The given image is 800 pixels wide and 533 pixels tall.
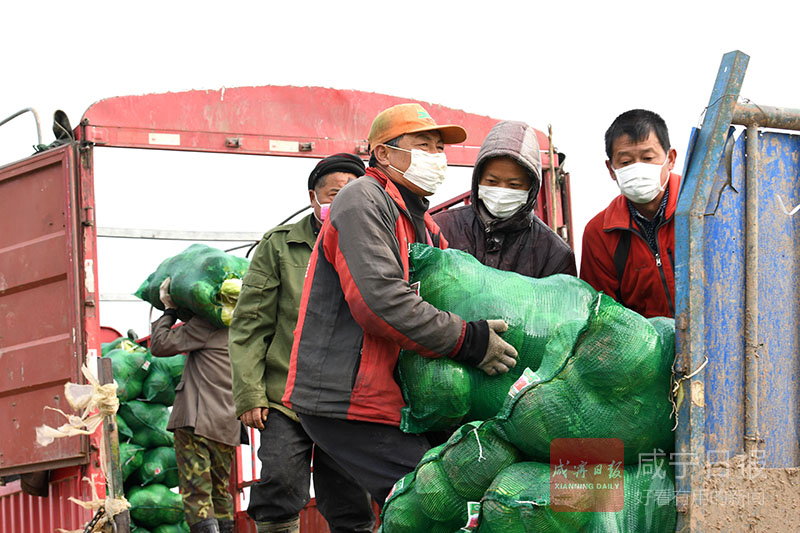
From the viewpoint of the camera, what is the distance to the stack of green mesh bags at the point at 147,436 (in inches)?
256

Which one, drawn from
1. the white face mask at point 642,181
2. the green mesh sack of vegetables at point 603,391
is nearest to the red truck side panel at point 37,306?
the white face mask at point 642,181

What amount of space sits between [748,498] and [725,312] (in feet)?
1.53

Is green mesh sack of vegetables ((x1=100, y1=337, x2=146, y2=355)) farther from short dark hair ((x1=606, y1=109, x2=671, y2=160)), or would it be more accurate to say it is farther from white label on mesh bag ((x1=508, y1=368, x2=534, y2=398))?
white label on mesh bag ((x1=508, y1=368, x2=534, y2=398))

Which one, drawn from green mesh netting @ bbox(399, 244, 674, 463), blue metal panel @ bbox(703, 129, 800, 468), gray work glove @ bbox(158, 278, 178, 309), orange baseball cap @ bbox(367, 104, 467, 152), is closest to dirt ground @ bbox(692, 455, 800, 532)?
blue metal panel @ bbox(703, 129, 800, 468)

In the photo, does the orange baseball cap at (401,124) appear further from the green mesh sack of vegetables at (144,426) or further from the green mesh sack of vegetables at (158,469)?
the green mesh sack of vegetables at (144,426)

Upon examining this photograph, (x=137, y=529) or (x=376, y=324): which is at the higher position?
(x=376, y=324)

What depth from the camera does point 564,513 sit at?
2357 mm

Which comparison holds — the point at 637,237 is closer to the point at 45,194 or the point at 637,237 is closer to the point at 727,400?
the point at 727,400

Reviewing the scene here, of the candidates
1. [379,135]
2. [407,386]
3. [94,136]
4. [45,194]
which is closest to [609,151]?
[379,135]

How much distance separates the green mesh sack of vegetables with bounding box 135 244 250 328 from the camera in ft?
19.0

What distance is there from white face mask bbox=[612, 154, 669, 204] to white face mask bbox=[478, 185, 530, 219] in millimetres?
373

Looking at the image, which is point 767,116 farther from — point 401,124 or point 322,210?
point 322,210
